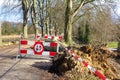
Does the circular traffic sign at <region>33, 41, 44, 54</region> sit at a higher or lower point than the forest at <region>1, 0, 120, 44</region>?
lower

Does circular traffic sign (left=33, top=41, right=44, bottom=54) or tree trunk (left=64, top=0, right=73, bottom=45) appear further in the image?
tree trunk (left=64, top=0, right=73, bottom=45)

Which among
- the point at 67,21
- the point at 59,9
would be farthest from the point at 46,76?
the point at 59,9

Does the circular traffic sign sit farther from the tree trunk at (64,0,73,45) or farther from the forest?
the tree trunk at (64,0,73,45)

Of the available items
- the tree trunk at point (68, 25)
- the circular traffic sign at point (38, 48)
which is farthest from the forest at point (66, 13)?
the circular traffic sign at point (38, 48)

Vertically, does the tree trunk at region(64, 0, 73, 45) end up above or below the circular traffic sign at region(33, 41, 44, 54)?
above

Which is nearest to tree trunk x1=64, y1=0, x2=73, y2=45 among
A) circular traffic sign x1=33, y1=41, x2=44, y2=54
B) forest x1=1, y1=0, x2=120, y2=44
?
forest x1=1, y1=0, x2=120, y2=44

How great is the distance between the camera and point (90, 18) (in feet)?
171

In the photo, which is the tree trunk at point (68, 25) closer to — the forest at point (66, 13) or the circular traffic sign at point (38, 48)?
the forest at point (66, 13)

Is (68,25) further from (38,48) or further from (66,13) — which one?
(38,48)

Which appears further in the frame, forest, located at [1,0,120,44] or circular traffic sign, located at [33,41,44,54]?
forest, located at [1,0,120,44]

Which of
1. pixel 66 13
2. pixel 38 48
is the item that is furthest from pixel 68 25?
pixel 38 48

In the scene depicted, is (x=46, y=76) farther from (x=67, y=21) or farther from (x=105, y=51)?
(x=67, y=21)

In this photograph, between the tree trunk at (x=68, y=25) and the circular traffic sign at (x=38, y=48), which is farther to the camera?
the tree trunk at (x=68, y=25)

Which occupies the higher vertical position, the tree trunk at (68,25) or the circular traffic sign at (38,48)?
the tree trunk at (68,25)
